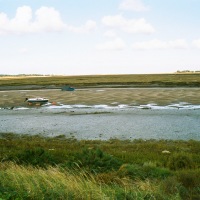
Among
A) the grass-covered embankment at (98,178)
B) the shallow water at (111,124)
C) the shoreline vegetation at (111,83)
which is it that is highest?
the grass-covered embankment at (98,178)

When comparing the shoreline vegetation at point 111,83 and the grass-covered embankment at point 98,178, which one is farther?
the shoreline vegetation at point 111,83

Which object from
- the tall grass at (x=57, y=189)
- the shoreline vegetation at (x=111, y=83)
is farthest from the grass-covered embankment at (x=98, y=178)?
the shoreline vegetation at (x=111, y=83)

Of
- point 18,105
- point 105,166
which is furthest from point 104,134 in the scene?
point 18,105

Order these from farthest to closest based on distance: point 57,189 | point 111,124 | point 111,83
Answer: point 111,83 < point 111,124 < point 57,189

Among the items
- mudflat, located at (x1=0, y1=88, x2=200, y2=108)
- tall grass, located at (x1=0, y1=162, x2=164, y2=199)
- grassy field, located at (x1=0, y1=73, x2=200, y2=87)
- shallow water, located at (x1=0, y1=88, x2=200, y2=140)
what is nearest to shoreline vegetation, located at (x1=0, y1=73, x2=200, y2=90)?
grassy field, located at (x1=0, y1=73, x2=200, y2=87)

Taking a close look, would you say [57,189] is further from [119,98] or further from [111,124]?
[119,98]

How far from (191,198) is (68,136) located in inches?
624

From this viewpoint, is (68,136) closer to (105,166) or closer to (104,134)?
(104,134)

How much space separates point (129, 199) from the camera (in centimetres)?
696

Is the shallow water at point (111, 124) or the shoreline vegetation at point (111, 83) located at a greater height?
the shoreline vegetation at point (111, 83)

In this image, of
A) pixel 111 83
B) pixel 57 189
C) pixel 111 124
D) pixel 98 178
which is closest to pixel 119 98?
pixel 111 124

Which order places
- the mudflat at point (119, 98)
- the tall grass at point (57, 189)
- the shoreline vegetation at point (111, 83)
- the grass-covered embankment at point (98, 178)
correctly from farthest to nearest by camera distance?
the shoreline vegetation at point (111, 83)
the mudflat at point (119, 98)
the grass-covered embankment at point (98, 178)
the tall grass at point (57, 189)

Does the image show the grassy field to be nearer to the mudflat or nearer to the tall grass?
the mudflat

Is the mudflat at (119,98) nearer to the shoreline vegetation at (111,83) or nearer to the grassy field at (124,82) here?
the shoreline vegetation at (111,83)
